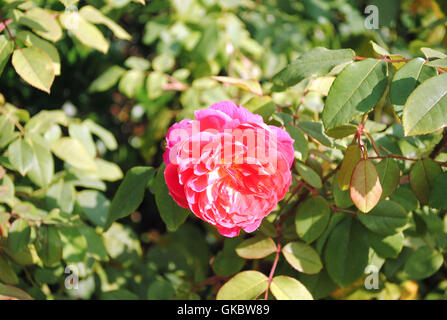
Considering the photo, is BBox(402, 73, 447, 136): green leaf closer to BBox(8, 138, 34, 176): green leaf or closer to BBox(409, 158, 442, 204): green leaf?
BBox(409, 158, 442, 204): green leaf

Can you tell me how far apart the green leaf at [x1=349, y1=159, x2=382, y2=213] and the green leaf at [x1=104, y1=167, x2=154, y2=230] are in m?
0.49

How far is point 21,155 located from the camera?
1182 mm

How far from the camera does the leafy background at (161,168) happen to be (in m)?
1.05

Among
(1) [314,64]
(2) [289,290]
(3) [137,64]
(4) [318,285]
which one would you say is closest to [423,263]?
(4) [318,285]

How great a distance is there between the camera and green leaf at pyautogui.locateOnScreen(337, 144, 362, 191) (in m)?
0.94

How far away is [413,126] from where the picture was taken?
0.76 metres

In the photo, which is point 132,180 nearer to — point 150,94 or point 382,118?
point 150,94

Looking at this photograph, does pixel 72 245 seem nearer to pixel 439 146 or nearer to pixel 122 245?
pixel 122 245

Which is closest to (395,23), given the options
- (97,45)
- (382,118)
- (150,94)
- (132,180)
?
(382,118)

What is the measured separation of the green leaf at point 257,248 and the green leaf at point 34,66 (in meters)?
0.63

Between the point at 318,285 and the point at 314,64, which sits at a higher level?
the point at 314,64

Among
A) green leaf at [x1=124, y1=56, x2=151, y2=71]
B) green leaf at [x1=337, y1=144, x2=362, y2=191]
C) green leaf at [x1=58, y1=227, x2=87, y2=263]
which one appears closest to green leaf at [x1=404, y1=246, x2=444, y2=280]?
green leaf at [x1=337, y1=144, x2=362, y2=191]

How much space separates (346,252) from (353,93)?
439 millimetres

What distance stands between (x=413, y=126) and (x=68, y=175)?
1145mm
